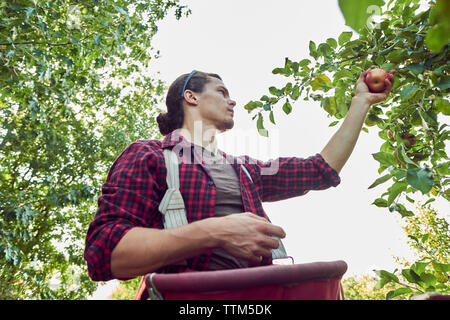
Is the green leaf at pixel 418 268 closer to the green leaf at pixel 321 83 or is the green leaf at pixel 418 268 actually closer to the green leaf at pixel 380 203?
the green leaf at pixel 380 203

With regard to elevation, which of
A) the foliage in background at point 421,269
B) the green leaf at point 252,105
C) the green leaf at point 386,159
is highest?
the green leaf at point 252,105

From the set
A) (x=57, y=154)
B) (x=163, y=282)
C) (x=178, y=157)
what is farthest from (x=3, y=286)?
(x=163, y=282)

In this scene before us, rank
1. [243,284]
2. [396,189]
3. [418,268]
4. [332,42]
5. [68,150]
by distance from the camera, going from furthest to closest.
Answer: [68,150], [332,42], [418,268], [396,189], [243,284]

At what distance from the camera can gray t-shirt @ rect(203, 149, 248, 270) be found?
1.08 meters

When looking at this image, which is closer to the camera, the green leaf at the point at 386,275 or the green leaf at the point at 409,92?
the green leaf at the point at 409,92

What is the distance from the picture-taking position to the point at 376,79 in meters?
1.43

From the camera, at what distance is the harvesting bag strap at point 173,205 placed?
1.08 m

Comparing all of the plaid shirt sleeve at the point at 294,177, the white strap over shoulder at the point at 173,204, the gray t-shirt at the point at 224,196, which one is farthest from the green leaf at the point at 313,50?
the white strap over shoulder at the point at 173,204

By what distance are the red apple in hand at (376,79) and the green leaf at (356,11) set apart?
1349mm

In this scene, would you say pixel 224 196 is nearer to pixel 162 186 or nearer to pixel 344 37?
pixel 162 186

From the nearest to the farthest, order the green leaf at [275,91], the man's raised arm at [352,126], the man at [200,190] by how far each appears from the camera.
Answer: the man at [200,190], the man's raised arm at [352,126], the green leaf at [275,91]

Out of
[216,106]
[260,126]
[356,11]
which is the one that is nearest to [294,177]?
[260,126]

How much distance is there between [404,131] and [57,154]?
7.61 meters

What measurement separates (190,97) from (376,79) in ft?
3.37
